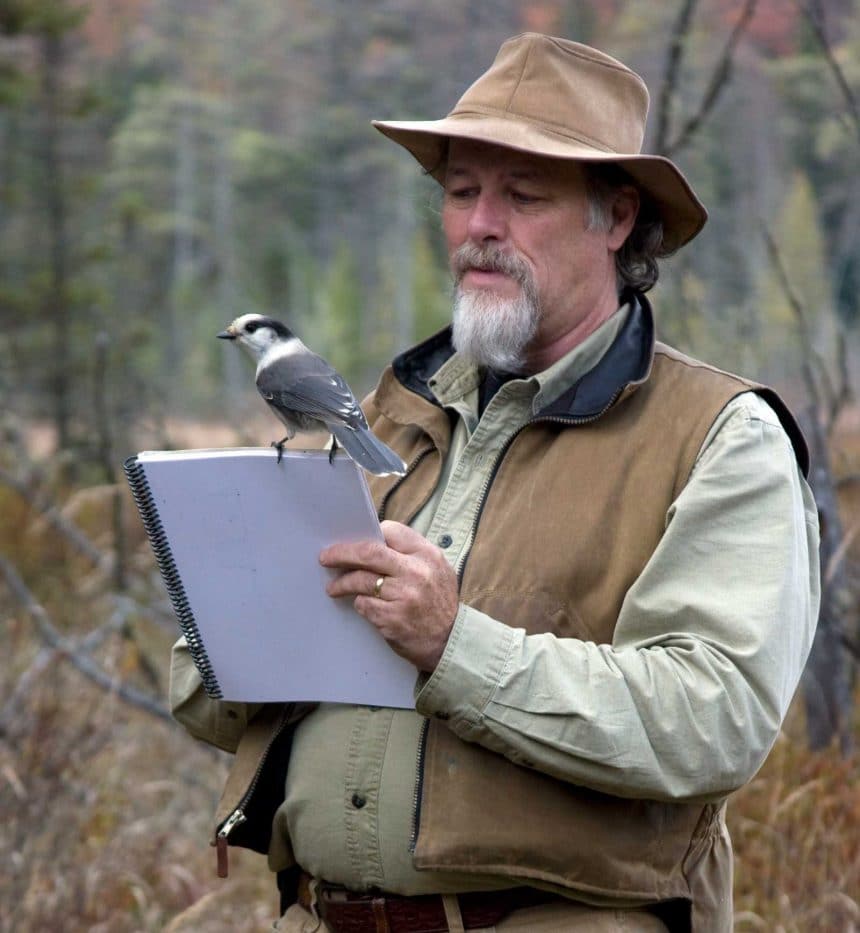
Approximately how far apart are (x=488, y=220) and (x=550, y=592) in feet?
2.70

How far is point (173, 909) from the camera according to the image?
505 cm

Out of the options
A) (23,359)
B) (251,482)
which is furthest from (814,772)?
(23,359)

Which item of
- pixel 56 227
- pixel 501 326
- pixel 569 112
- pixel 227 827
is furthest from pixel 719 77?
pixel 56 227

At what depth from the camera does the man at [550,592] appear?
7.88 ft

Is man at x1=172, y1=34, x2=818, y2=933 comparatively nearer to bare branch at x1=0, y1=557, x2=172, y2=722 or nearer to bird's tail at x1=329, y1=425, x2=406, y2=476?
bird's tail at x1=329, y1=425, x2=406, y2=476

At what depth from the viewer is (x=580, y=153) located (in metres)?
2.84

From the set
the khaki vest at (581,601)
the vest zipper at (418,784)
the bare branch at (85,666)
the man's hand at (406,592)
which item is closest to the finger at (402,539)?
the man's hand at (406,592)

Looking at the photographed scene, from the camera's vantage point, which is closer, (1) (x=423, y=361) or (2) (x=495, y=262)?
(2) (x=495, y=262)

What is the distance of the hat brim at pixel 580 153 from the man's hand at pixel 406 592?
888mm

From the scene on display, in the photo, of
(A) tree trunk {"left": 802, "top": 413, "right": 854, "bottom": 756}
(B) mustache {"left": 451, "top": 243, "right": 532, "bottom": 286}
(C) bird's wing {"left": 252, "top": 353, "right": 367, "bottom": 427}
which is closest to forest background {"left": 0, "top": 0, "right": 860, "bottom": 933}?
(A) tree trunk {"left": 802, "top": 413, "right": 854, "bottom": 756}

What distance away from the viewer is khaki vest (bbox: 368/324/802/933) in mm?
2486

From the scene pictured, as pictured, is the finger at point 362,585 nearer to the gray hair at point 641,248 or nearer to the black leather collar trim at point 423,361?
the black leather collar trim at point 423,361

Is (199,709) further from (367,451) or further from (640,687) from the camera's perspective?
(640,687)

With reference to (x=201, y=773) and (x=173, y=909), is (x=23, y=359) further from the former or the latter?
(x=173, y=909)
